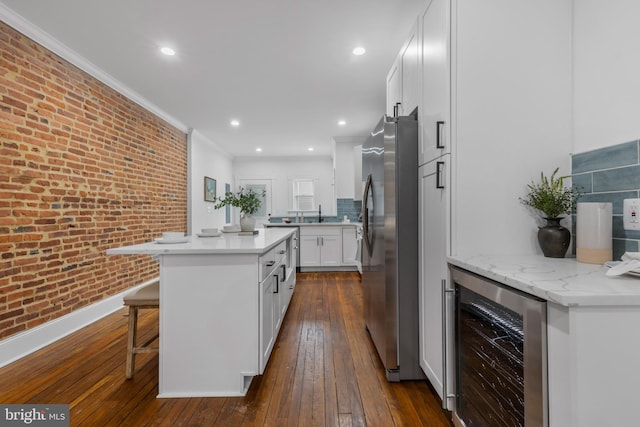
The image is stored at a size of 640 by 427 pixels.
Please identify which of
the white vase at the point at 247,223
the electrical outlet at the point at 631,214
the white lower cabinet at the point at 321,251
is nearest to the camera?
the electrical outlet at the point at 631,214

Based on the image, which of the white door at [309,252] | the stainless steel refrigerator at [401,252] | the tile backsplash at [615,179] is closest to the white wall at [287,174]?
the white door at [309,252]

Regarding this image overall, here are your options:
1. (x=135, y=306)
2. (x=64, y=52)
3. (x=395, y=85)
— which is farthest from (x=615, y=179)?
(x=64, y=52)

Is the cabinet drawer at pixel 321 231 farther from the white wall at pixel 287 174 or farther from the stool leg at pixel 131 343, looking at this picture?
the stool leg at pixel 131 343

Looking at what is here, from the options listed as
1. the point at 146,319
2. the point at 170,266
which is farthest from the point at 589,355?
the point at 146,319

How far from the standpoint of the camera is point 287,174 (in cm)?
727

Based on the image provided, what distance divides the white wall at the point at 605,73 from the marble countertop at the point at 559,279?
1.89 ft

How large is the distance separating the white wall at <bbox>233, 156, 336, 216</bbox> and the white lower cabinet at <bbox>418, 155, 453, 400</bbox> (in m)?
5.37

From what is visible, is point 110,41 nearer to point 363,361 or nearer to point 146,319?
point 146,319

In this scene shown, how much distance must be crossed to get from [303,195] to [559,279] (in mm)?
6278

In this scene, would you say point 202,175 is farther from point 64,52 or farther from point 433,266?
point 433,266

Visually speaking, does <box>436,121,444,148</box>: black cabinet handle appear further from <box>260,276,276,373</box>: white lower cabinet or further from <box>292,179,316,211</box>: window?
<box>292,179,316,211</box>: window

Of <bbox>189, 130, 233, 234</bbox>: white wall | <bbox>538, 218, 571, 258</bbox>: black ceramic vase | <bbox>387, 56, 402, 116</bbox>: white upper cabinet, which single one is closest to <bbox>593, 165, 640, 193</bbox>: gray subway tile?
<bbox>538, 218, 571, 258</bbox>: black ceramic vase

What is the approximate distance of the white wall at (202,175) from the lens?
511cm

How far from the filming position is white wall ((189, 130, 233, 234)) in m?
5.11
